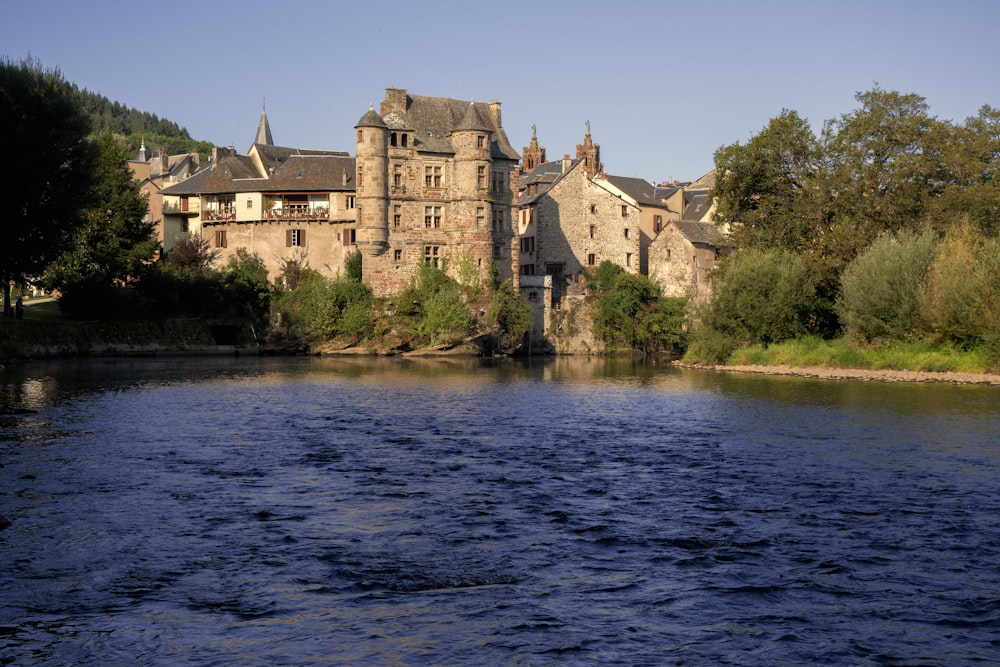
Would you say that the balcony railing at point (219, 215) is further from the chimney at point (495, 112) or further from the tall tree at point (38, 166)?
the tall tree at point (38, 166)

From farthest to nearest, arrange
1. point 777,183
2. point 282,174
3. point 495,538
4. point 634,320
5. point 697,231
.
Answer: point 697,231, point 282,174, point 634,320, point 777,183, point 495,538

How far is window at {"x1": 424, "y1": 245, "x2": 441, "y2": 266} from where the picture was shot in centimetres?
7644

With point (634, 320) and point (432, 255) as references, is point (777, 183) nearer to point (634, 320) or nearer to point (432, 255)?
point (634, 320)

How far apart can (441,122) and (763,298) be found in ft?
97.5

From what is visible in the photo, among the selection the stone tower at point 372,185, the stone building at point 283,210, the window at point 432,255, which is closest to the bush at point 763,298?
the window at point 432,255

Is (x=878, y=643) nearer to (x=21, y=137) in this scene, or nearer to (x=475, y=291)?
(x=21, y=137)

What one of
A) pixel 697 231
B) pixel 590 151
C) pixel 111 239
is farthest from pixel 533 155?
pixel 111 239

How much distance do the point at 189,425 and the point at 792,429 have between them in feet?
67.1

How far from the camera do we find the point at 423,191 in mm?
76125

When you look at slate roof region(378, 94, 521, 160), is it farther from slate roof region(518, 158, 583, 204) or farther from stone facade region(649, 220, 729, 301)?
stone facade region(649, 220, 729, 301)

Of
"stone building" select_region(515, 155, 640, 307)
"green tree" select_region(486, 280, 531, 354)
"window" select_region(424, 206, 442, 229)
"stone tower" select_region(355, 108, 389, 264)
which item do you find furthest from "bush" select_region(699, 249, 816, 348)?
"stone tower" select_region(355, 108, 389, 264)

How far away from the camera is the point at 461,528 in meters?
19.9

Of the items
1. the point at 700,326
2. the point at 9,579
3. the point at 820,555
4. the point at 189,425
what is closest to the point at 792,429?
the point at 820,555

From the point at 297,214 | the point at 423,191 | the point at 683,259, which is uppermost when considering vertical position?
the point at 423,191
